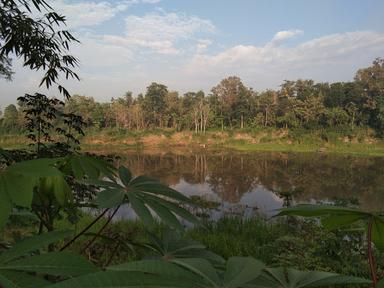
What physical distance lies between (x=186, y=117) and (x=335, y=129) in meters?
14.6

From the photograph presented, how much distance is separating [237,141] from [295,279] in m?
32.9

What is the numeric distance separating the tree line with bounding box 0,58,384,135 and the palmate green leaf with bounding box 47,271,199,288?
104 ft

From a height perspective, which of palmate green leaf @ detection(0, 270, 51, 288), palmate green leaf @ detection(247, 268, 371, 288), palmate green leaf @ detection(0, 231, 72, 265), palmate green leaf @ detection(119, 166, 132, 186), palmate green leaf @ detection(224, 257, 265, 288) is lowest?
palmate green leaf @ detection(247, 268, 371, 288)

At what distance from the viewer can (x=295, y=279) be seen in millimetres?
522

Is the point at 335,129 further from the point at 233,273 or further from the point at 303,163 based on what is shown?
the point at 233,273

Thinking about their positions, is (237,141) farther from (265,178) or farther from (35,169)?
(35,169)

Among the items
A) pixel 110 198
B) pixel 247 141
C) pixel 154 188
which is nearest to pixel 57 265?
pixel 110 198

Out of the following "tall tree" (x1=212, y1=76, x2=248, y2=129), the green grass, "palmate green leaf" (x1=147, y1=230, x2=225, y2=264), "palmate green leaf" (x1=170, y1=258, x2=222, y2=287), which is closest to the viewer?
"palmate green leaf" (x1=170, y1=258, x2=222, y2=287)

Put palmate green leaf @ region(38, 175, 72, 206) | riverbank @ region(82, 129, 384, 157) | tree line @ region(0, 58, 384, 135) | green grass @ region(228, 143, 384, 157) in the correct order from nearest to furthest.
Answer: palmate green leaf @ region(38, 175, 72, 206) → green grass @ region(228, 143, 384, 157) → riverbank @ region(82, 129, 384, 157) → tree line @ region(0, 58, 384, 135)

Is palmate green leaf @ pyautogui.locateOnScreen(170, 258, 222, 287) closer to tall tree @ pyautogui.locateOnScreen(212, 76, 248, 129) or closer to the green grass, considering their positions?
the green grass

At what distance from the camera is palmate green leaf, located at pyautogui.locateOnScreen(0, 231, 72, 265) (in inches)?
16.5

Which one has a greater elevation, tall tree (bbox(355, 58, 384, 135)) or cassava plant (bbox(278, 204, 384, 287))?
tall tree (bbox(355, 58, 384, 135))

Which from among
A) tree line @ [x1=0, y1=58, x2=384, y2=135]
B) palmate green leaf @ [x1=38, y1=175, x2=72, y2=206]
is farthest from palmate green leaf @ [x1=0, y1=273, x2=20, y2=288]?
tree line @ [x1=0, y1=58, x2=384, y2=135]

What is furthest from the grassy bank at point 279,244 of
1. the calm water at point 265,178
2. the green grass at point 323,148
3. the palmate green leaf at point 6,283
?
the green grass at point 323,148
